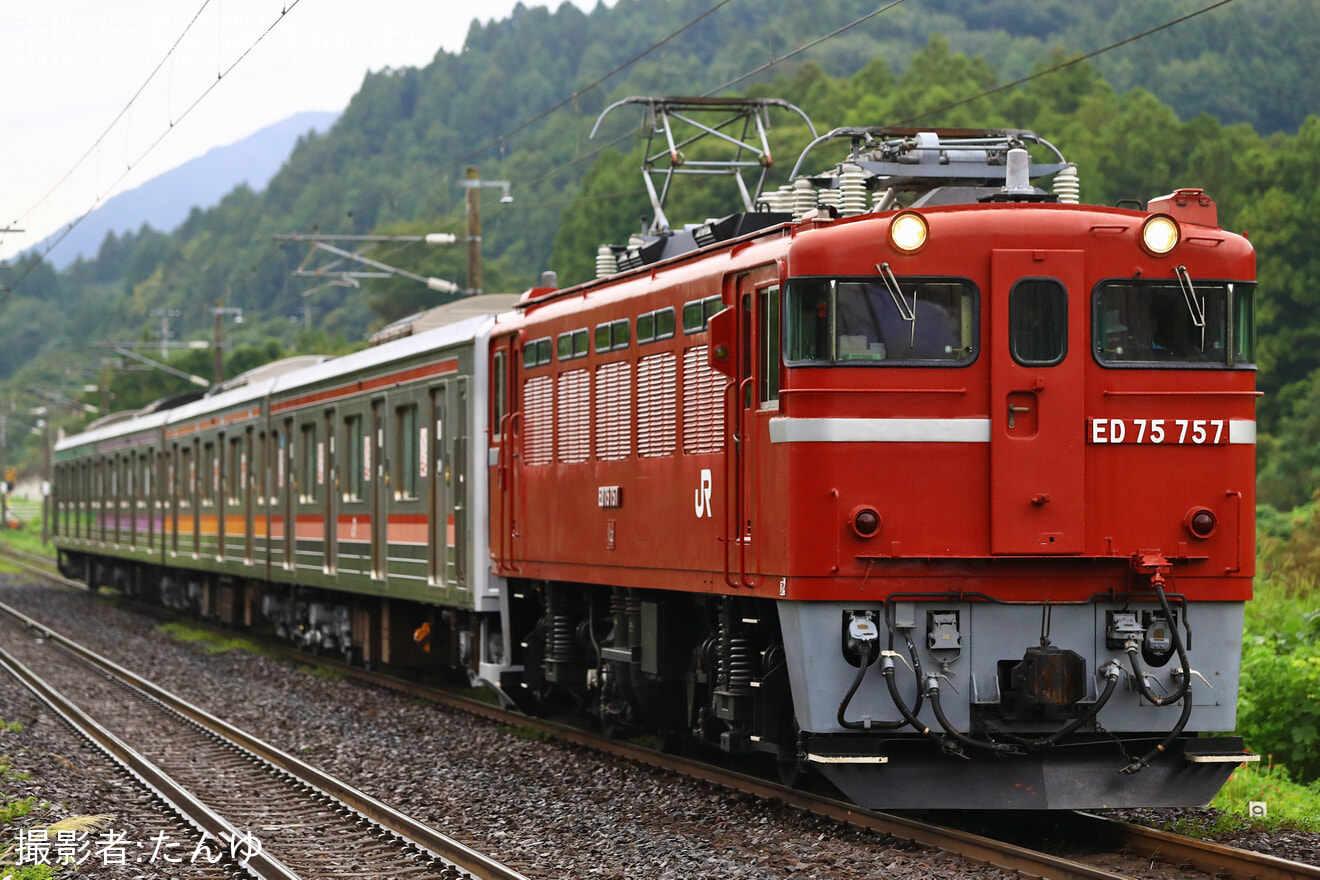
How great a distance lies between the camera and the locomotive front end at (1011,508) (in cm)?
906

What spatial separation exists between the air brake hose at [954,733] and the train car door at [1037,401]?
2.50ft

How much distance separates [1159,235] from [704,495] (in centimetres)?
296

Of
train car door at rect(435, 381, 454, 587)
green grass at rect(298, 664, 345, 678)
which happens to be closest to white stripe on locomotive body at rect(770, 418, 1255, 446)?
train car door at rect(435, 381, 454, 587)

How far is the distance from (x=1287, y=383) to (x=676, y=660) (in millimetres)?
46625

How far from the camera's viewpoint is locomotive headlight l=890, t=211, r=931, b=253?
925cm

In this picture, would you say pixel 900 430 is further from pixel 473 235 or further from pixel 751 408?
pixel 473 235

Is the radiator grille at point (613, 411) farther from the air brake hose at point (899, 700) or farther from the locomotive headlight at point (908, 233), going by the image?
the air brake hose at point (899, 700)

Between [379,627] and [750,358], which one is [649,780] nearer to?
[750,358]

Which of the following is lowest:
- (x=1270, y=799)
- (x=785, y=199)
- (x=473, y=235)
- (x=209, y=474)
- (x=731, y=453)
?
(x=1270, y=799)

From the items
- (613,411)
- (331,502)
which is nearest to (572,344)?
(613,411)

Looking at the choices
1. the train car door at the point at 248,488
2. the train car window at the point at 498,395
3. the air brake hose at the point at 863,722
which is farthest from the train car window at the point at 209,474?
the air brake hose at the point at 863,722

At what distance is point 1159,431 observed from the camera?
9.27 metres

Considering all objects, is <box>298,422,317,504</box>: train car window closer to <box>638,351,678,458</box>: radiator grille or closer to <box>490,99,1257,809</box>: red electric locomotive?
<box>638,351,678,458</box>: radiator grille

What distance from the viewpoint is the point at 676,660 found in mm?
11750
